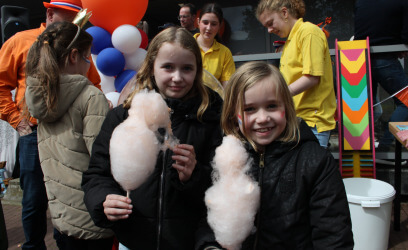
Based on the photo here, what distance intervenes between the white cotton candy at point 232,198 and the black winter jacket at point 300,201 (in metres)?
0.11

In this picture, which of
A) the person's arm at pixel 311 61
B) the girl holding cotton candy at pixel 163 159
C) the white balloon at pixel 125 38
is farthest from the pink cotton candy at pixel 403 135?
the white balloon at pixel 125 38

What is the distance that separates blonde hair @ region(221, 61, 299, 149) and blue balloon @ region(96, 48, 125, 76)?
2169 millimetres

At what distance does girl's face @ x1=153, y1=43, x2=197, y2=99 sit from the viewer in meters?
1.45

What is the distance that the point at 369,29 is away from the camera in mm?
3660

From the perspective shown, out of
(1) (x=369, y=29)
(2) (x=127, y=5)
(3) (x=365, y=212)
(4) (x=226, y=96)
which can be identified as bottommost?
(3) (x=365, y=212)

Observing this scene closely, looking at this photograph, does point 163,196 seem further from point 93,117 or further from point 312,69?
point 312,69

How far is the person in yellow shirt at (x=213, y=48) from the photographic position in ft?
10.0

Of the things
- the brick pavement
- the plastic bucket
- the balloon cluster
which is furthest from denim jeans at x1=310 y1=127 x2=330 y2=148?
the balloon cluster

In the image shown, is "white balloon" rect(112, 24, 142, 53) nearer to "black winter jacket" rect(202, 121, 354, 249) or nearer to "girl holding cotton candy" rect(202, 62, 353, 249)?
"girl holding cotton candy" rect(202, 62, 353, 249)

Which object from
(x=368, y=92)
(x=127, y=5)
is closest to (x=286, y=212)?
(x=368, y=92)

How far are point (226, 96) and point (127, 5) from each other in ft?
8.27

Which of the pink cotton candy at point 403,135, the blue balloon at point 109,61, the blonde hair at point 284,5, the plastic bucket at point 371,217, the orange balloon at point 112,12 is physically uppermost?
the orange balloon at point 112,12

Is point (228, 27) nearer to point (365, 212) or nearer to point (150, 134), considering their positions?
point (365, 212)

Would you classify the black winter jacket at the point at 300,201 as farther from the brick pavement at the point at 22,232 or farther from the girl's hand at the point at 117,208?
the brick pavement at the point at 22,232
